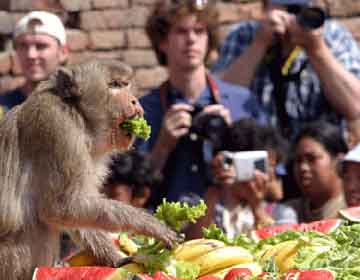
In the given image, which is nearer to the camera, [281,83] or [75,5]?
[281,83]

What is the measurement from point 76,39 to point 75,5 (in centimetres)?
27

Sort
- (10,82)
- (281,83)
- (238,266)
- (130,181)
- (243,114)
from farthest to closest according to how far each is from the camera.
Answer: (10,82)
(281,83)
(243,114)
(130,181)
(238,266)

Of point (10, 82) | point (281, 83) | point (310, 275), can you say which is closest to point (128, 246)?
point (310, 275)

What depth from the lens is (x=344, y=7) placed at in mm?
9352

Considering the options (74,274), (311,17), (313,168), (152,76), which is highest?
(311,17)

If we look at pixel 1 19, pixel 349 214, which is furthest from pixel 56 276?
pixel 1 19

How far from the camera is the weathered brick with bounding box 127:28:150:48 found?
29.6 feet

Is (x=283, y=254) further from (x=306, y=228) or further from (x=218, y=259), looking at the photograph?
(x=306, y=228)

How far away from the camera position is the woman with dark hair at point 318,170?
6770mm

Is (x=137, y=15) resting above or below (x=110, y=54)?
above

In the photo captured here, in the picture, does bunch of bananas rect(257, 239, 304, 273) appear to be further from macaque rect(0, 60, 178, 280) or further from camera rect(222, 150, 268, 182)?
camera rect(222, 150, 268, 182)

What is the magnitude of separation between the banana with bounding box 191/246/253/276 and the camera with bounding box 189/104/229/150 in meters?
2.16

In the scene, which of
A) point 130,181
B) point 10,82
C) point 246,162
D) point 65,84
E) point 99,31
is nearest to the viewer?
point 65,84

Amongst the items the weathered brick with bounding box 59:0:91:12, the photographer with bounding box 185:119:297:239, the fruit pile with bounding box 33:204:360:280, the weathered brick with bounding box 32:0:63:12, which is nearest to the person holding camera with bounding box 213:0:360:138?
the photographer with bounding box 185:119:297:239
